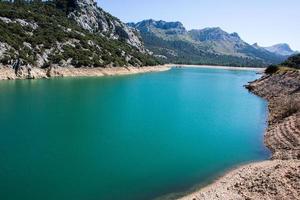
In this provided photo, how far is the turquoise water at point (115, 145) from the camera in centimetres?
2492

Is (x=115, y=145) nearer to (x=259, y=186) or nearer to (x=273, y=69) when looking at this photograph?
(x=259, y=186)

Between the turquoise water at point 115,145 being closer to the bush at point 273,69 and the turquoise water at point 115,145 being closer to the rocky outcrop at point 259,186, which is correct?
the rocky outcrop at point 259,186

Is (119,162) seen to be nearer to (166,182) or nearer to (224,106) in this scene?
(166,182)

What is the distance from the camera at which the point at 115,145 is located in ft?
117

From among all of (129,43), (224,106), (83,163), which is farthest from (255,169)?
(129,43)

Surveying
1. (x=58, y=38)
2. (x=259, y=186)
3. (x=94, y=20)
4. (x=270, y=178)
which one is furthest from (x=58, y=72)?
(x=259, y=186)

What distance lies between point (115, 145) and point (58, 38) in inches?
3912

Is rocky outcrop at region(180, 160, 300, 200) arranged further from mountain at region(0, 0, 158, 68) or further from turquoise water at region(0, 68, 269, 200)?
mountain at region(0, 0, 158, 68)

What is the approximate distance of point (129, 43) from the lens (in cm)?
19850

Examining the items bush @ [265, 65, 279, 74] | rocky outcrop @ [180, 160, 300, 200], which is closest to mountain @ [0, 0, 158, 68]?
bush @ [265, 65, 279, 74]

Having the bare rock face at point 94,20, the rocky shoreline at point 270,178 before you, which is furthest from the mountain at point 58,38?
the rocky shoreline at point 270,178

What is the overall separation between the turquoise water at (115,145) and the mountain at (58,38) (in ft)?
143

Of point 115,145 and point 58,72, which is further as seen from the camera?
point 58,72

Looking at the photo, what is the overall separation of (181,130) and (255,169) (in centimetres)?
1697
